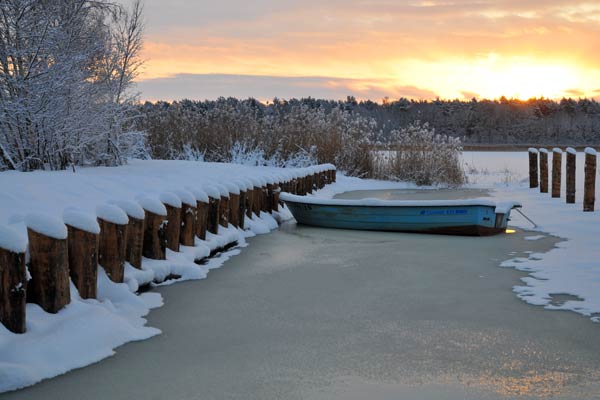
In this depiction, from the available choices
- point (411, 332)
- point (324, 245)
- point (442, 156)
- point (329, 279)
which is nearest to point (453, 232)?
point (324, 245)

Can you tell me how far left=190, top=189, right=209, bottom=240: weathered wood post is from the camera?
858cm

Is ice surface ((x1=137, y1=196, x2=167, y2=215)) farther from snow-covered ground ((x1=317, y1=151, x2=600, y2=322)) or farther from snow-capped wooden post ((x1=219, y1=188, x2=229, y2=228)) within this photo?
snow-covered ground ((x1=317, y1=151, x2=600, y2=322))

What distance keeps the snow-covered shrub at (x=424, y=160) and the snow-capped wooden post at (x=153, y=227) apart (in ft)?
45.7

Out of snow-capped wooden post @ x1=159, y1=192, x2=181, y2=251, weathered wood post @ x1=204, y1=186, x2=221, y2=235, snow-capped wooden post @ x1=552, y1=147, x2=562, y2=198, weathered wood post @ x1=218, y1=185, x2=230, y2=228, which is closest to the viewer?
snow-capped wooden post @ x1=159, y1=192, x2=181, y2=251

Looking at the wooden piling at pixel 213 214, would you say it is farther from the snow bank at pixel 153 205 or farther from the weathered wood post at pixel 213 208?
the snow bank at pixel 153 205

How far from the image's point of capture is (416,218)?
10711 mm

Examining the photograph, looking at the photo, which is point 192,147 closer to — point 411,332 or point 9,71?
point 9,71

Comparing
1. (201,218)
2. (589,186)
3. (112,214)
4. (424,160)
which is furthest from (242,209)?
(424,160)

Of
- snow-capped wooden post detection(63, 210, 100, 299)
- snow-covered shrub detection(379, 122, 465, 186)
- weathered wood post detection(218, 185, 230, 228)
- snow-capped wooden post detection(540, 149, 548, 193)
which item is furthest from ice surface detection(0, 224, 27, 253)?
snow-covered shrub detection(379, 122, 465, 186)

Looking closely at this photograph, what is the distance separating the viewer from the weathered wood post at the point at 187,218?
26.6 ft

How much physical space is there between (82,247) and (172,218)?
225cm

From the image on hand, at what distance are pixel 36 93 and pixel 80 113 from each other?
1.32 metres

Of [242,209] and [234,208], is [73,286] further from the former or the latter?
[242,209]

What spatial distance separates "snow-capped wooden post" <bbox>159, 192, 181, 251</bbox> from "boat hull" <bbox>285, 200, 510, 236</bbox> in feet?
12.9
